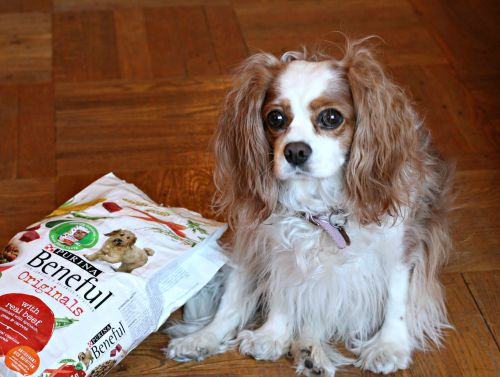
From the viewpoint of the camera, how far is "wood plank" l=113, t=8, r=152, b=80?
125 inches

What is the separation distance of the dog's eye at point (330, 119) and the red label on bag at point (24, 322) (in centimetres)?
69

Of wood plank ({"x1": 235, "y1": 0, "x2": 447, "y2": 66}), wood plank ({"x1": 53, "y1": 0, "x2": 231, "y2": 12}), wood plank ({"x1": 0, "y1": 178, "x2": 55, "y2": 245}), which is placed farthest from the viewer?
wood plank ({"x1": 53, "y1": 0, "x2": 231, "y2": 12})

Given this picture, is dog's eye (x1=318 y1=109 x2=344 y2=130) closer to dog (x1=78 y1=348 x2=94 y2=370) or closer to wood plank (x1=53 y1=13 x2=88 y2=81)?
dog (x1=78 y1=348 x2=94 y2=370)

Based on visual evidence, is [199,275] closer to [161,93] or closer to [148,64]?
[161,93]

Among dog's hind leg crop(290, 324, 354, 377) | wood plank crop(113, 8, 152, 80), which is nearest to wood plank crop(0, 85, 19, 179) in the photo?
wood plank crop(113, 8, 152, 80)

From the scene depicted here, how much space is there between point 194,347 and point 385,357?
0.44m

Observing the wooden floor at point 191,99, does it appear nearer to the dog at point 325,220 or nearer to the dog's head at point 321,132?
the dog at point 325,220

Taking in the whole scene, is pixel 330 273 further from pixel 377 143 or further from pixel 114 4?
pixel 114 4

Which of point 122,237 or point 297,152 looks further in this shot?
point 122,237

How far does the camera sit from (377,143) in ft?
5.82

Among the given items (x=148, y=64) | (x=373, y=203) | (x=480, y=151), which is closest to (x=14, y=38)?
(x=148, y=64)

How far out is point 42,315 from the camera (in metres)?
1.82

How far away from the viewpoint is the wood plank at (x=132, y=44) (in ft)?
10.4

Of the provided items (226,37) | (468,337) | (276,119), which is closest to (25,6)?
(226,37)
